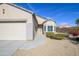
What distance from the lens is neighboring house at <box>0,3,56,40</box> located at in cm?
1441

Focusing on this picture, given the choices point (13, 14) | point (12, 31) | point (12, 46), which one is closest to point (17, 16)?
point (13, 14)

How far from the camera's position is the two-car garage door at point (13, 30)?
14.4 m

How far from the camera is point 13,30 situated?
1457cm

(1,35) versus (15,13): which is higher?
(15,13)

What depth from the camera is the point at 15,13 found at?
14844mm

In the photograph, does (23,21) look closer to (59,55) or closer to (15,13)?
(15,13)

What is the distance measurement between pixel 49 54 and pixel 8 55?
7.75 ft

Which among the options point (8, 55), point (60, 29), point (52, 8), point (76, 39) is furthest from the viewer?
point (60, 29)

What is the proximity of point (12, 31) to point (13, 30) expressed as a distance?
0.47 feet

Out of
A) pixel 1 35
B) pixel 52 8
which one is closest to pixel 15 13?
pixel 1 35

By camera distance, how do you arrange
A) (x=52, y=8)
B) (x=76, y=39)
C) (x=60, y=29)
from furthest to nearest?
(x=60, y=29)
(x=52, y=8)
(x=76, y=39)

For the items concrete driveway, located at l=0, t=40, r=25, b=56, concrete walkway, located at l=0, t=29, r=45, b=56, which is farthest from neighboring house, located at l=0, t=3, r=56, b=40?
concrete driveway, located at l=0, t=40, r=25, b=56

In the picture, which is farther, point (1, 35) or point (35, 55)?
point (1, 35)

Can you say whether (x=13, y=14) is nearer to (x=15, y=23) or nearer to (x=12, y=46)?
(x=15, y=23)
